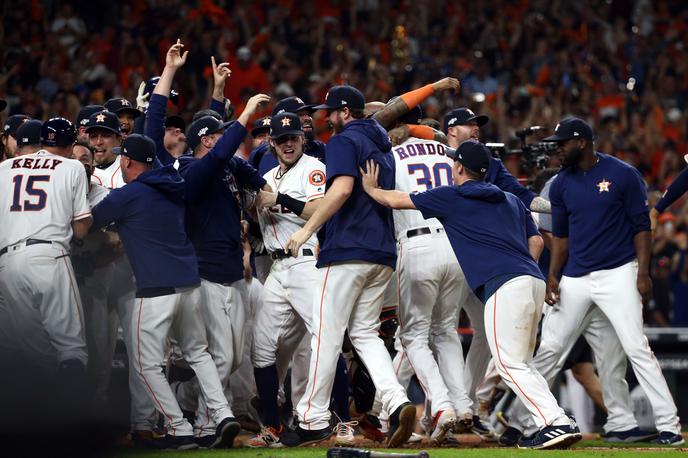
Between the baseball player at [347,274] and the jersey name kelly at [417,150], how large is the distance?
57cm

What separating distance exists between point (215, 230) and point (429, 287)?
59.8 inches

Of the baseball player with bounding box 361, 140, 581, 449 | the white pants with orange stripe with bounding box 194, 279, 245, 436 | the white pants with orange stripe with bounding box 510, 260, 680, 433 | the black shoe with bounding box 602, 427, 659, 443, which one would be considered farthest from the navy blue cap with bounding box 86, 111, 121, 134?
the black shoe with bounding box 602, 427, 659, 443

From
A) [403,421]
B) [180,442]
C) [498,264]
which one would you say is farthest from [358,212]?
[180,442]

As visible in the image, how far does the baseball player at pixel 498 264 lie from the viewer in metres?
6.79

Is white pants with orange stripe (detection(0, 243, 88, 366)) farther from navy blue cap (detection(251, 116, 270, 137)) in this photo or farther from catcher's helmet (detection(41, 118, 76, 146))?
navy blue cap (detection(251, 116, 270, 137))

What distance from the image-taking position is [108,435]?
3248mm

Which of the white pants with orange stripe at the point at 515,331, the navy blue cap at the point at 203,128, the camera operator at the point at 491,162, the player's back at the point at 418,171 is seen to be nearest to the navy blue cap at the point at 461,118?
the camera operator at the point at 491,162

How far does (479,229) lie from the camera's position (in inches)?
275

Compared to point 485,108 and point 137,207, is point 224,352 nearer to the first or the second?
point 137,207

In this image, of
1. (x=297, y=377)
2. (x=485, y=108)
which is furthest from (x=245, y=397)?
(x=485, y=108)

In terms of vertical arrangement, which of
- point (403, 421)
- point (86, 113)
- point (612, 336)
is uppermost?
point (86, 113)

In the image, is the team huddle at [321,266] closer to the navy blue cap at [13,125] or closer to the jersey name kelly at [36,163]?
the jersey name kelly at [36,163]

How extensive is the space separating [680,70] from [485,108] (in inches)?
187

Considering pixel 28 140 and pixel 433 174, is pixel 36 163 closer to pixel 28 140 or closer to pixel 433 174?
pixel 28 140
